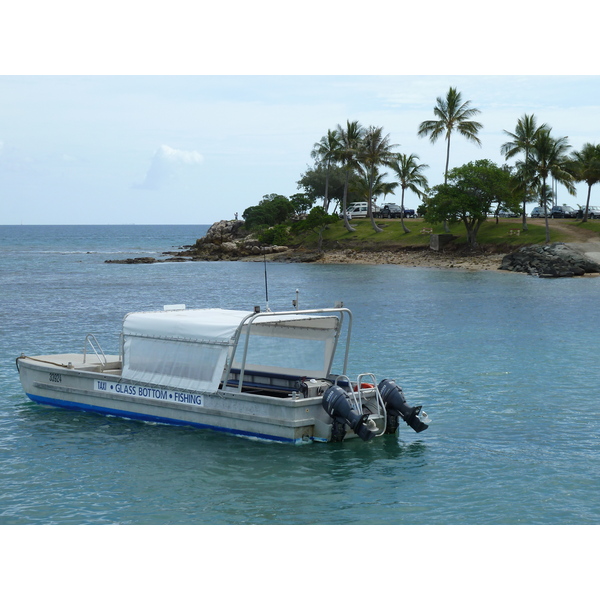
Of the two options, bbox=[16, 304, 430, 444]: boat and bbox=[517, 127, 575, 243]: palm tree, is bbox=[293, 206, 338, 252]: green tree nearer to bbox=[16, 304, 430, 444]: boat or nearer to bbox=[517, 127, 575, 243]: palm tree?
bbox=[517, 127, 575, 243]: palm tree

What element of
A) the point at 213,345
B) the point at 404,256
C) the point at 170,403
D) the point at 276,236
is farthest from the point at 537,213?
the point at 170,403

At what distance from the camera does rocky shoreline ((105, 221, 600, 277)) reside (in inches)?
2463

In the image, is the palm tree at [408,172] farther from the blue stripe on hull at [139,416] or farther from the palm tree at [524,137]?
the blue stripe on hull at [139,416]

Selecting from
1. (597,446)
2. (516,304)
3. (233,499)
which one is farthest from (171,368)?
(516,304)

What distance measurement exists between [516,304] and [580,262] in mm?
21679

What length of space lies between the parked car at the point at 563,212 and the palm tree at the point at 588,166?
640cm

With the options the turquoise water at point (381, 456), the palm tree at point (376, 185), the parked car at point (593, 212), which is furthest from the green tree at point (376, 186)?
the turquoise water at point (381, 456)

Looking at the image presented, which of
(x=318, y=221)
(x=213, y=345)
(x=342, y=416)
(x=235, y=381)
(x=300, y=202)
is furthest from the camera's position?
(x=300, y=202)

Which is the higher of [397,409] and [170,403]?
[397,409]

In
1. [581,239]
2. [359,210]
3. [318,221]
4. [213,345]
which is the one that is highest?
[359,210]

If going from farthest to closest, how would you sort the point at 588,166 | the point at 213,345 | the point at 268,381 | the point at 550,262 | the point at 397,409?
the point at 588,166
the point at 550,262
the point at 268,381
the point at 213,345
the point at 397,409

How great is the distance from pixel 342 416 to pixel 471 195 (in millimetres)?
65675

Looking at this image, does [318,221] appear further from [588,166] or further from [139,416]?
[139,416]

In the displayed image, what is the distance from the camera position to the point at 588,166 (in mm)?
76875
